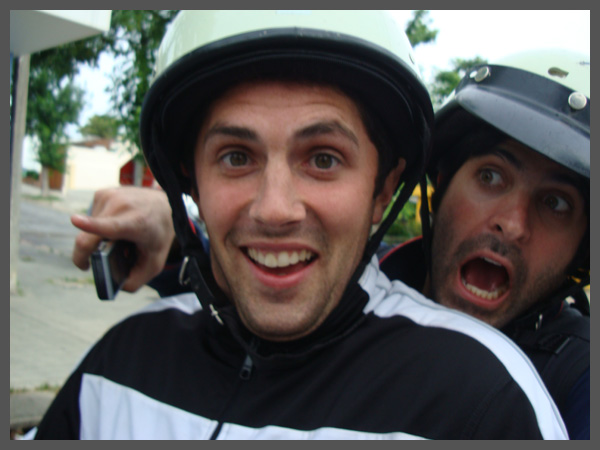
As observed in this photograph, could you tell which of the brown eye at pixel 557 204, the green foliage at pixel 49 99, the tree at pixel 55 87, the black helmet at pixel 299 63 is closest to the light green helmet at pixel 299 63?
the black helmet at pixel 299 63

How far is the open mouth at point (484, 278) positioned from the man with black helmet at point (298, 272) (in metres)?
0.58

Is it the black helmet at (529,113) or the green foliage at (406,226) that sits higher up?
the black helmet at (529,113)

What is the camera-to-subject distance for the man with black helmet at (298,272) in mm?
1536

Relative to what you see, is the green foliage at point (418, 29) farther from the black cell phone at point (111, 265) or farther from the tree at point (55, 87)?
the black cell phone at point (111, 265)

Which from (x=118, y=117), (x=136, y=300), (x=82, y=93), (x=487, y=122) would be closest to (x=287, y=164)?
(x=487, y=122)

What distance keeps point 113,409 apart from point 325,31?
1381mm

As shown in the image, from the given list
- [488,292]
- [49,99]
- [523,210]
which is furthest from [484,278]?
[49,99]

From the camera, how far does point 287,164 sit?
1646 millimetres

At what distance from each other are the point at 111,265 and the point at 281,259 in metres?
0.69

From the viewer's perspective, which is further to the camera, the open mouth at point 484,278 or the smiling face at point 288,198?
the open mouth at point 484,278

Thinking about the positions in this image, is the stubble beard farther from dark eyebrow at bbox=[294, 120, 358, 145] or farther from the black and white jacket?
dark eyebrow at bbox=[294, 120, 358, 145]

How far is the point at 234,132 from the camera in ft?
5.59

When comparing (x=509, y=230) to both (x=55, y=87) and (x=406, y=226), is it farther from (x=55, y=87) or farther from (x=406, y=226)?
(x=55, y=87)

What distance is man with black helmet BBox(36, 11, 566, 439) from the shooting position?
1.54m
